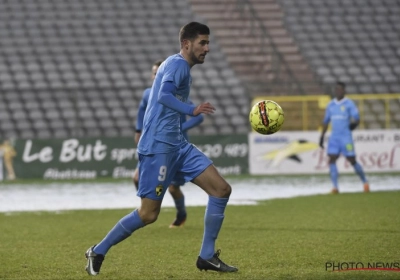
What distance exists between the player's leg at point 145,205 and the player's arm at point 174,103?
51 cm

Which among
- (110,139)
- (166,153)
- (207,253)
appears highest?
(166,153)

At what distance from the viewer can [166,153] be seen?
288 inches

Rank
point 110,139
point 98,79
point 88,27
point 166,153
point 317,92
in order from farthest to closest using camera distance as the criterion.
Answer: point 88,27
point 98,79
point 317,92
point 110,139
point 166,153

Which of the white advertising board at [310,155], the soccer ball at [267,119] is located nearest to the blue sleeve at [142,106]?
the soccer ball at [267,119]

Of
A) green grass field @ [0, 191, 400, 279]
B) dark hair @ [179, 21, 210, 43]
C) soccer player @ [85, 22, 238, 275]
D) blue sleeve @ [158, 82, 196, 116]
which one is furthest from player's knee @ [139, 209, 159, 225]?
dark hair @ [179, 21, 210, 43]

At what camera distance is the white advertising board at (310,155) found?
23938 millimetres

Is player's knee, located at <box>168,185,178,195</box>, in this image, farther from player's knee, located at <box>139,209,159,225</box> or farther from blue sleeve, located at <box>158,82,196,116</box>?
blue sleeve, located at <box>158,82,196,116</box>

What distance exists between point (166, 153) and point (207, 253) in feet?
3.01

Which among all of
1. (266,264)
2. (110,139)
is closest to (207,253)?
(266,264)

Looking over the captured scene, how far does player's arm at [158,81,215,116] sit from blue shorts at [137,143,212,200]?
50 centimetres

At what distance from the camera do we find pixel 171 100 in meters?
7.02

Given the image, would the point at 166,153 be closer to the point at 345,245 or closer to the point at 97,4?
the point at 345,245

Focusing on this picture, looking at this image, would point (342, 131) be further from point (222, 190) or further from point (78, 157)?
point (222, 190)

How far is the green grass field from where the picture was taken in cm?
743
